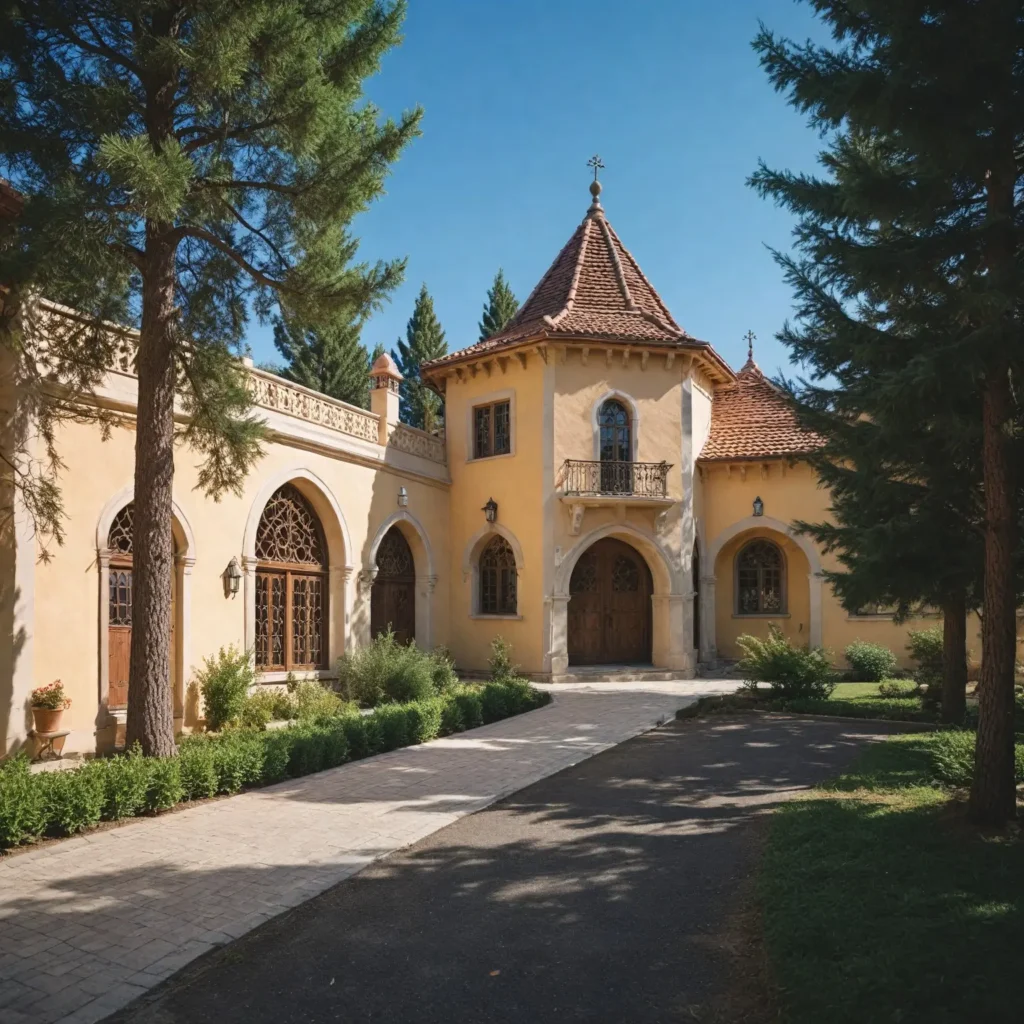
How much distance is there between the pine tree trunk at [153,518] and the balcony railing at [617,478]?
10.5m

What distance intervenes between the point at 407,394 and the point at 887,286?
30764mm

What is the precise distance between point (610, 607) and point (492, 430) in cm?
486

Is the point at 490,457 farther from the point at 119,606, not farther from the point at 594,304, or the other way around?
the point at 119,606

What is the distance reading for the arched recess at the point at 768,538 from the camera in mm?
19781

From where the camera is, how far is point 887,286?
654cm

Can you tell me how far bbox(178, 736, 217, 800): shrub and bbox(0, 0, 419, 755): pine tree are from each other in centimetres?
63

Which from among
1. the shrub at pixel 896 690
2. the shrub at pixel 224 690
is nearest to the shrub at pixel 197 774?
the shrub at pixel 224 690

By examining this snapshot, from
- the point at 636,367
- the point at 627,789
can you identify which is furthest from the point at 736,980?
the point at 636,367

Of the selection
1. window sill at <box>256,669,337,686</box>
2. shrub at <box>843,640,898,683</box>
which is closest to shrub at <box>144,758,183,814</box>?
window sill at <box>256,669,337,686</box>

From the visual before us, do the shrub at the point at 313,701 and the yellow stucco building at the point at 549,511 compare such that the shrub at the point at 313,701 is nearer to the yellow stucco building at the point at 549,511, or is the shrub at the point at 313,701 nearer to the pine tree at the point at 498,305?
the yellow stucco building at the point at 549,511

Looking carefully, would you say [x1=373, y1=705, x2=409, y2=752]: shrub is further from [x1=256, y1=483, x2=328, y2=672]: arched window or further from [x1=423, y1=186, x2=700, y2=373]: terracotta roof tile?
[x1=423, y1=186, x2=700, y2=373]: terracotta roof tile

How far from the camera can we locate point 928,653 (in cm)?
1578

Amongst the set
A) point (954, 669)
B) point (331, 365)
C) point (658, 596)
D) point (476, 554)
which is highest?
point (331, 365)

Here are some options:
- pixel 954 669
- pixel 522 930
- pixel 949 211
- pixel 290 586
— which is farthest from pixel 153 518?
pixel 954 669
